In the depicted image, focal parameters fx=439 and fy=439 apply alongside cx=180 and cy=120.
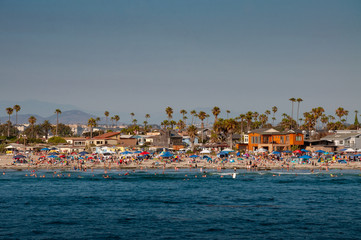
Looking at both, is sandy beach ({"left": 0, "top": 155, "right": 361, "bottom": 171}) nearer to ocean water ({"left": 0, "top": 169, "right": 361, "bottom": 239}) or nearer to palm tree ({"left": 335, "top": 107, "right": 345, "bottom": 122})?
ocean water ({"left": 0, "top": 169, "right": 361, "bottom": 239})

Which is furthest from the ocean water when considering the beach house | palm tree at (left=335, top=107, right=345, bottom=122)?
palm tree at (left=335, top=107, right=345, bottom=122)

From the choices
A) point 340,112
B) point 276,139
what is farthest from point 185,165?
point 340,112

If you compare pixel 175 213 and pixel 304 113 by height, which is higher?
pixel 304 113

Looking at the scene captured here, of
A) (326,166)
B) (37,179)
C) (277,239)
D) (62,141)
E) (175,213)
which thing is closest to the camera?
(277,239)

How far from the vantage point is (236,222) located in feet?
123

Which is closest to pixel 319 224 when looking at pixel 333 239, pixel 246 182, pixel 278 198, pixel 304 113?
pixel 333 239

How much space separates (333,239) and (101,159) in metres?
66.0

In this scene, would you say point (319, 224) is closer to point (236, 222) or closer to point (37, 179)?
point (236, 222)

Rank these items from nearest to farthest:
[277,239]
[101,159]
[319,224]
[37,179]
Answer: [277,239], [319,224], [37,179], [101,159]

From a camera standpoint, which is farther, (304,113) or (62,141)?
(304,113)

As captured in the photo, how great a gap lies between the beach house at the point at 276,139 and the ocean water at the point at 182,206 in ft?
102

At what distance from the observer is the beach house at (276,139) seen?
10250cm

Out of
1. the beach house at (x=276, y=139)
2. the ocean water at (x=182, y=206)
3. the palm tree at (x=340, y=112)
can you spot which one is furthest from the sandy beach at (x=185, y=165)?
the palm tree at (x=340, y=112)

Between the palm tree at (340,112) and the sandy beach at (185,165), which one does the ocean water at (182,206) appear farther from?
the palm tree at (340,112)
